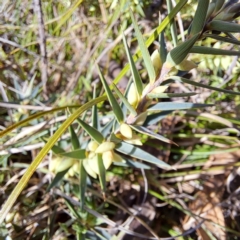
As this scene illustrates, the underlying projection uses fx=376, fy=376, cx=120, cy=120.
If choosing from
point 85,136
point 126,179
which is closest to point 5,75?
point 85,136

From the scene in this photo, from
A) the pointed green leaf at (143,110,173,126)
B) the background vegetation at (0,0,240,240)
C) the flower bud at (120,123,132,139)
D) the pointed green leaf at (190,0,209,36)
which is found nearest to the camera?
the pointed green leaf at (190,0,209,36)

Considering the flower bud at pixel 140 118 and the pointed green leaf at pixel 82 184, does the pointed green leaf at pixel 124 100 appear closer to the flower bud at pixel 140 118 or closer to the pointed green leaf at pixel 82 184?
the flower bud at pixel 140 118

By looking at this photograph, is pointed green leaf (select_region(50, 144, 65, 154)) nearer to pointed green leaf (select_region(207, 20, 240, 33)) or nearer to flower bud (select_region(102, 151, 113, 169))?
flower bud (select_region(102, 151, 113, 169))

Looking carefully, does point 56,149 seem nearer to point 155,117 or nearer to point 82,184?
point 82,184

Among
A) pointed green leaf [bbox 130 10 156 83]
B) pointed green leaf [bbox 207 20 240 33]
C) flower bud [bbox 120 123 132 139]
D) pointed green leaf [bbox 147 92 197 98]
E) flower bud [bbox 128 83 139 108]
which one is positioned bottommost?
flower bud [bbox 120 123 132 139]

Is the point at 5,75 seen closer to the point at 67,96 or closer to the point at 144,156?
the point at 67,96

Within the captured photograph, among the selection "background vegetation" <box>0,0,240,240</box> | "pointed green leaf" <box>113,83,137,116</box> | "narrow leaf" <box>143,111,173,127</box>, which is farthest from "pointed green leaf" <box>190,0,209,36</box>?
"background vegetation" <box>0,0,240,240</box>

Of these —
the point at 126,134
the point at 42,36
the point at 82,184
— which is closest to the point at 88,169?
the point at 82,184
